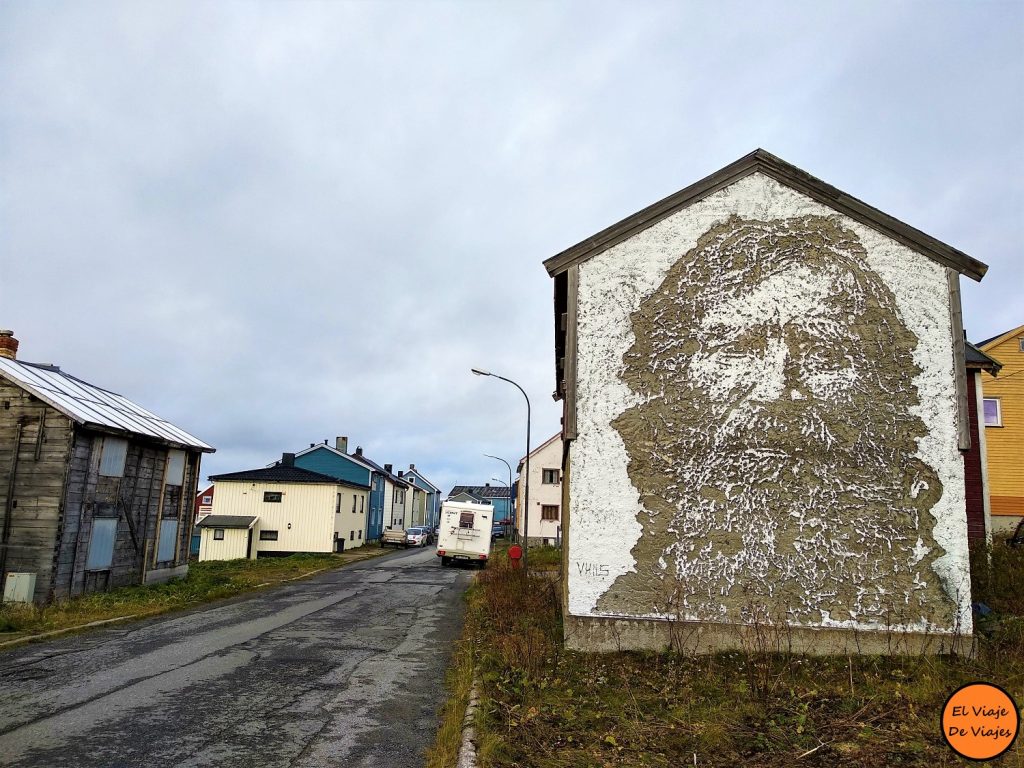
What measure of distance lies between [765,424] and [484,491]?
12523 centimetres

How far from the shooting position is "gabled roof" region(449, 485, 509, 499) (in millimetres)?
122688

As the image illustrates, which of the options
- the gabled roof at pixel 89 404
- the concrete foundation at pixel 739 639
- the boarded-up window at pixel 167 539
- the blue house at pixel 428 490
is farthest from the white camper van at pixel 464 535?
the blue house at pixel 428 490

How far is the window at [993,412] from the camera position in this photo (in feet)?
77.5

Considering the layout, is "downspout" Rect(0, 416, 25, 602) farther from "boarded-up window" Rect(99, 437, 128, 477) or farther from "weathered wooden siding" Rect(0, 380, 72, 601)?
"boarded-up window" Rect(99, 437, 128, 477)

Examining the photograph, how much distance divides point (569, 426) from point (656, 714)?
442cm

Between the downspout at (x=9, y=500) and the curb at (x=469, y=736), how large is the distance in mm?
12913

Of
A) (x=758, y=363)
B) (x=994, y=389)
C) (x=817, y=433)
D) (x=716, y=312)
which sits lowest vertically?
(x=817, y=433)

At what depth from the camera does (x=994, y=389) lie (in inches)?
942

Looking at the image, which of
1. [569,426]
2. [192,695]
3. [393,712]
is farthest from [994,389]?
[192,695]

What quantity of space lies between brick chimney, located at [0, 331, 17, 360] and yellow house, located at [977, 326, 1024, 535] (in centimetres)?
3048

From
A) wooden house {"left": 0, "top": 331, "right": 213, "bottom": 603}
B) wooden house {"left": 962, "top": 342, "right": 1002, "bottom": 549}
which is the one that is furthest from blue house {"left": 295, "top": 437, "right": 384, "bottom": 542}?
wooden house {"left": 962, "top": 342, "right": 1002, "bottom": 549}

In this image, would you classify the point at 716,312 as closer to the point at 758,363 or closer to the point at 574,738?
the point at 758,363

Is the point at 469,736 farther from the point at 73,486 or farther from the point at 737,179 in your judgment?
the point at 73,486
